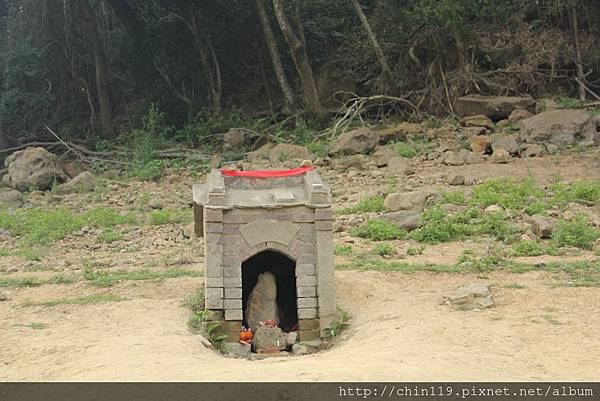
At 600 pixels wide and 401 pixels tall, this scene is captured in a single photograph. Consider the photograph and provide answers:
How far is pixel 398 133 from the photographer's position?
1714 centimetres

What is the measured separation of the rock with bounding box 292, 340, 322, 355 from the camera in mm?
7941

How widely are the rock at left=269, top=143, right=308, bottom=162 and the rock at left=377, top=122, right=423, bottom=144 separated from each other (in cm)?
176

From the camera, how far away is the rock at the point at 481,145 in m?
15.4

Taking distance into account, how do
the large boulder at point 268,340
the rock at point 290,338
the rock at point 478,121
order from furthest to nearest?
the rock at point 478,121 < the rock at point 290,338 < the large boulder at point 268,340

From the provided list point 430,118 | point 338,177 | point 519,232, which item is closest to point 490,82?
point 430,118

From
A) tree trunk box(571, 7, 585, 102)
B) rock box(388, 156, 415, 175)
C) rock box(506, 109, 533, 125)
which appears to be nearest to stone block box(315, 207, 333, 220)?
rock box(388, 156, 415, 175)

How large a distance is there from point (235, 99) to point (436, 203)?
10.3m

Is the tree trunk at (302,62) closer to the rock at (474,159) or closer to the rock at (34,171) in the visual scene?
the rock at (474,159)

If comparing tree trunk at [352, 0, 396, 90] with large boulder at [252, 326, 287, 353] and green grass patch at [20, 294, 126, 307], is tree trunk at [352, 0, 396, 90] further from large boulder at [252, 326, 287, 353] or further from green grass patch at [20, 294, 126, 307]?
large boulder at [252, 326, 287, 353]

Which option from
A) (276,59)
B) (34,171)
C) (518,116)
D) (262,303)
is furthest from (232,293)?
(276,59)

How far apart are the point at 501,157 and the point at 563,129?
1.58 meters

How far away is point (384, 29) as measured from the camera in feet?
63.2

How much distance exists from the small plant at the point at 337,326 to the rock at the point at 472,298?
113 cm

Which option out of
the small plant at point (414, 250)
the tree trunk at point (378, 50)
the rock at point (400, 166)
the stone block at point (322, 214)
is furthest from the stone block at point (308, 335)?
the tree trunk at point (378, 50)
